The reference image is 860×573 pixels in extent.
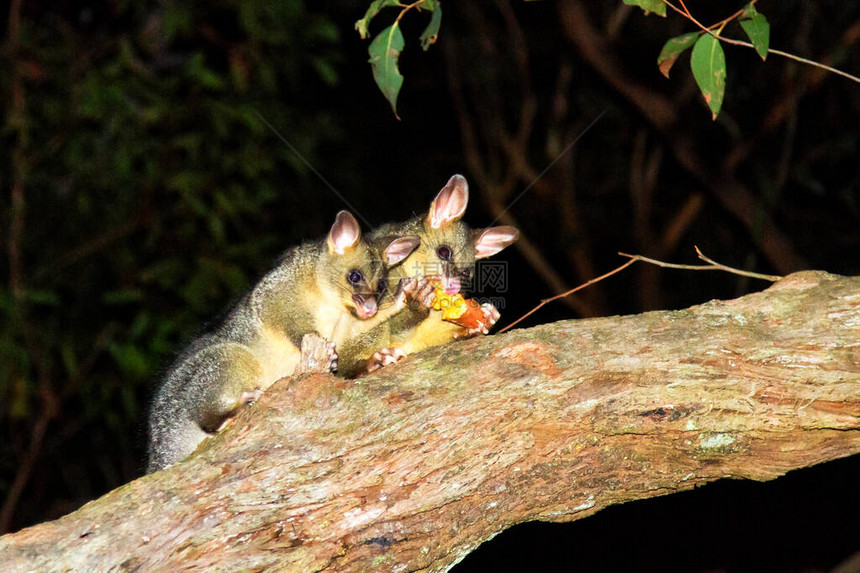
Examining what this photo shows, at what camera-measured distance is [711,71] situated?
88.4 inches

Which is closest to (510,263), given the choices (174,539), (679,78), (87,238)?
(679,78)

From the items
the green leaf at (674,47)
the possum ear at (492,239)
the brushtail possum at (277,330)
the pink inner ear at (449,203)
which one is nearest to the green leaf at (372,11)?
the green leaf at (674,47)

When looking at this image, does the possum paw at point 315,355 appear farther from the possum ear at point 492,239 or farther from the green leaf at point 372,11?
the possum ear at point 492,239

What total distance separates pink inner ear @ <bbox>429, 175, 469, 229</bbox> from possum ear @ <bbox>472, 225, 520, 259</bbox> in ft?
0.86

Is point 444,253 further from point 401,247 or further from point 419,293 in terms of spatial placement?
point 419,293

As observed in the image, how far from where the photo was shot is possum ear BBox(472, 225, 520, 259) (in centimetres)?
417

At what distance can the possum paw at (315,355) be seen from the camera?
2.70m

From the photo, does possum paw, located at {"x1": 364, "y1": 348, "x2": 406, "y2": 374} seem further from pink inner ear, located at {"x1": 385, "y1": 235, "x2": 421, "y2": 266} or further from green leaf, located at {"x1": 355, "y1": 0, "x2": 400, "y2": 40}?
green leaf, located at {"x1": 355, "y1": 0, "x2": 400, "y2": 40}

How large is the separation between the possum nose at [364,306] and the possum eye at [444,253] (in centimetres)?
54

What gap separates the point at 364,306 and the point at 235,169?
322 cm

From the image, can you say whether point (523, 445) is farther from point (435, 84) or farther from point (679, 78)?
point (435, 84)

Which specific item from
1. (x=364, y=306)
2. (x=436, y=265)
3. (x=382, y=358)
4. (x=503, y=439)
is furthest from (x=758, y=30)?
(x=436, y=265)

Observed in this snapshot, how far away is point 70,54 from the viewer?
6324 mm

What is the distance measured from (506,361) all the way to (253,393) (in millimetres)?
1076
